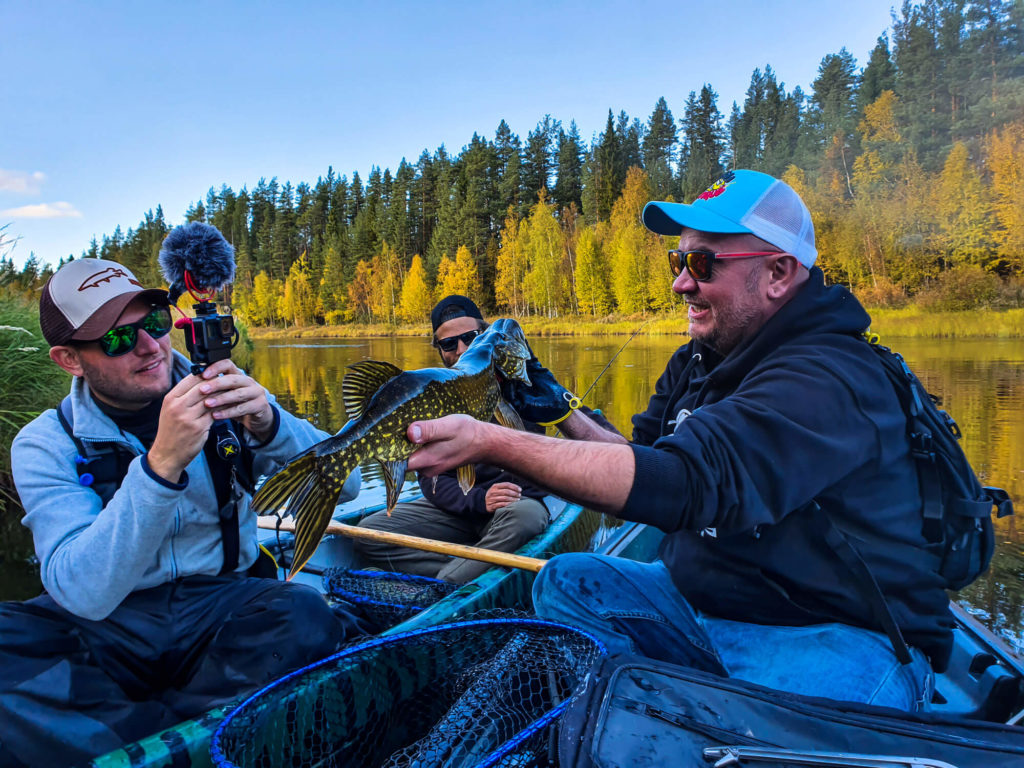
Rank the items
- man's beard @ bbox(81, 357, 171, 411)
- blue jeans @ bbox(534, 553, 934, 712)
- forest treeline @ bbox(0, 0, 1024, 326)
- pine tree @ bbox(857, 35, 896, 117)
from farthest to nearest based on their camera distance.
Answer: pine tree @ bbox(857, 35, 896, 117) < forest treeline @ bbox(0, 0, 1024, 326) < man's beard @ bbox(81, 357, 171, 411) < blue jeans @ bbox(534, 553, 934, 712)

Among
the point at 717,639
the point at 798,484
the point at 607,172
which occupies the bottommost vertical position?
the point at 717,639

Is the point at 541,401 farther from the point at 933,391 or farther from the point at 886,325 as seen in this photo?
the point at 886,325

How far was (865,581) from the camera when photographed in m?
1.84

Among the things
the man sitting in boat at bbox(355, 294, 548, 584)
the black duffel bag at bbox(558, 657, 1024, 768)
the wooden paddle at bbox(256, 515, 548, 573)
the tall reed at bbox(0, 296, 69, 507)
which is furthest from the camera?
the tall reed at bbox(0, 296, 69, 507)

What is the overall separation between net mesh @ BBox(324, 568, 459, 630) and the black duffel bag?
1634 millimetres

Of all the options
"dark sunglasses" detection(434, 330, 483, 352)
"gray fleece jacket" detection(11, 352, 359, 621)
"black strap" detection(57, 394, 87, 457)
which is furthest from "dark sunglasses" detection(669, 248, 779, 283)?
"dark sunglasses" detection(434, 330, 483, 352)

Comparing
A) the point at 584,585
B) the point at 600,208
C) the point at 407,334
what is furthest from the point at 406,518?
the point at 600,208

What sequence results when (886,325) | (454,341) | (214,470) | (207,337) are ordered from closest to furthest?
1. (207,337)
2. (214,470)
3. (454,341)
4. (886,325)

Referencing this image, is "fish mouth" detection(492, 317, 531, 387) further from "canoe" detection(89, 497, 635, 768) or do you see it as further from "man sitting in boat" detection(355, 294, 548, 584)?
"man sitting in boat" detection(355, 294, 548, 584)

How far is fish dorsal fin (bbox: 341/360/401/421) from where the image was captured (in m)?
1.97

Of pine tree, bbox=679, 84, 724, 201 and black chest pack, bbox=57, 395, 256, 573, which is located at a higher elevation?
pine tree, bbox=679, 84, 724, 201

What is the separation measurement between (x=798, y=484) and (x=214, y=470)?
2.03 m

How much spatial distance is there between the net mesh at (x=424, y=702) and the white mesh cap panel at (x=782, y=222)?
1.50 meters

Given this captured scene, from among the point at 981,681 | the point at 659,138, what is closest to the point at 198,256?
the point at 981,681
